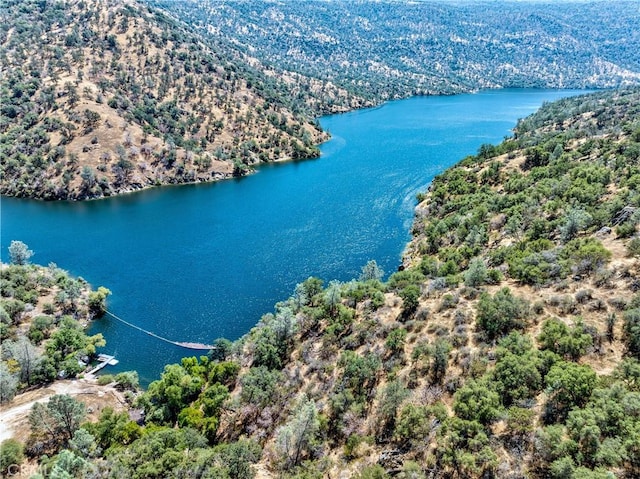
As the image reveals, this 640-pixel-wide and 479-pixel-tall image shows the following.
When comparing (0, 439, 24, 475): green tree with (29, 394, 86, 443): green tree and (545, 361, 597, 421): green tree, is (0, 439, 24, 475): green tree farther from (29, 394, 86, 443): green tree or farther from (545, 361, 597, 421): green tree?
(545, 361, 597, 421): green tree

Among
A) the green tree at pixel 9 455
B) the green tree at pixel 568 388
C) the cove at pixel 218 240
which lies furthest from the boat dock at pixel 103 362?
the green tree at pixel 568 388

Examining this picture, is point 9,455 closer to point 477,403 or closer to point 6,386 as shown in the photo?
point 6,386

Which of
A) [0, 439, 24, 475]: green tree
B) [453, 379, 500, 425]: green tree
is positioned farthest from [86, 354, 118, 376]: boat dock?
[453, 379, 500, 425]: green tree

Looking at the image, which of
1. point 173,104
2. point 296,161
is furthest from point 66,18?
point 296,161

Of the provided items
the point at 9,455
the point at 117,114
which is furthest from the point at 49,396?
the point at 117,114

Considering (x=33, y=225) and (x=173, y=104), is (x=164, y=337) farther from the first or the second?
(x=173, y=104)
